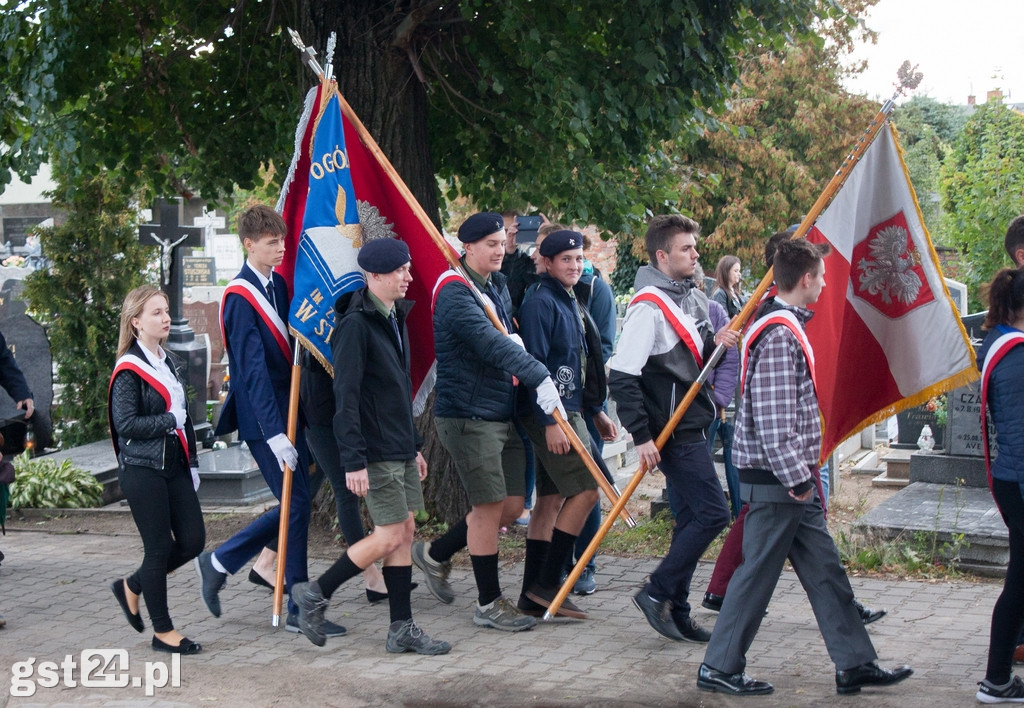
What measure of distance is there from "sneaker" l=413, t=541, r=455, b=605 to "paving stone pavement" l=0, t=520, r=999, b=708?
0.07m

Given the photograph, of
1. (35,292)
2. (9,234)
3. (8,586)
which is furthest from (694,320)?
(9,234)

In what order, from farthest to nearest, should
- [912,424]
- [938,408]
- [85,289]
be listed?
[85,289] < [912,424] < [938,408]

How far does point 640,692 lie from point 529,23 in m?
4.44

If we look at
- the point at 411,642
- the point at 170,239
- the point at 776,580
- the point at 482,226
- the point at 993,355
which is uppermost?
the point at 170,239

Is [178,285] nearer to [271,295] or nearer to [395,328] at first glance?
[271,295]

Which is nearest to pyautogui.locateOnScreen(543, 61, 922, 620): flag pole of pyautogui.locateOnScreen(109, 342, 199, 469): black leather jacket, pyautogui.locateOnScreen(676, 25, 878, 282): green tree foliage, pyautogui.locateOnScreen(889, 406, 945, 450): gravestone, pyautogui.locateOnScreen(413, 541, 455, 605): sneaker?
pyautogui.locateOnScreen(413, 541, 455, 605): sneaker

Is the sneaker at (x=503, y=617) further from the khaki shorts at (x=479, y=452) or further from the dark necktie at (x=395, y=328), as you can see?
the dark necktie at (x=395, y=328)

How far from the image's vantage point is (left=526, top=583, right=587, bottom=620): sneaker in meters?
6.10

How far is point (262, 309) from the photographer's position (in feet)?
19.5

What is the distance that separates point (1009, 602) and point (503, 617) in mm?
2383

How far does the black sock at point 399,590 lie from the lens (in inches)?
219

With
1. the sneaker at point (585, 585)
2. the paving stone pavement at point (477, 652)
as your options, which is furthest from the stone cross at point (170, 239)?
the sneaker at point (585, 585)

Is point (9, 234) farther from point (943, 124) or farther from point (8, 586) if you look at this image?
point (8, 586)

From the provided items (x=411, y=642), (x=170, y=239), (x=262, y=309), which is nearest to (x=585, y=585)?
(x=411, y=642)
